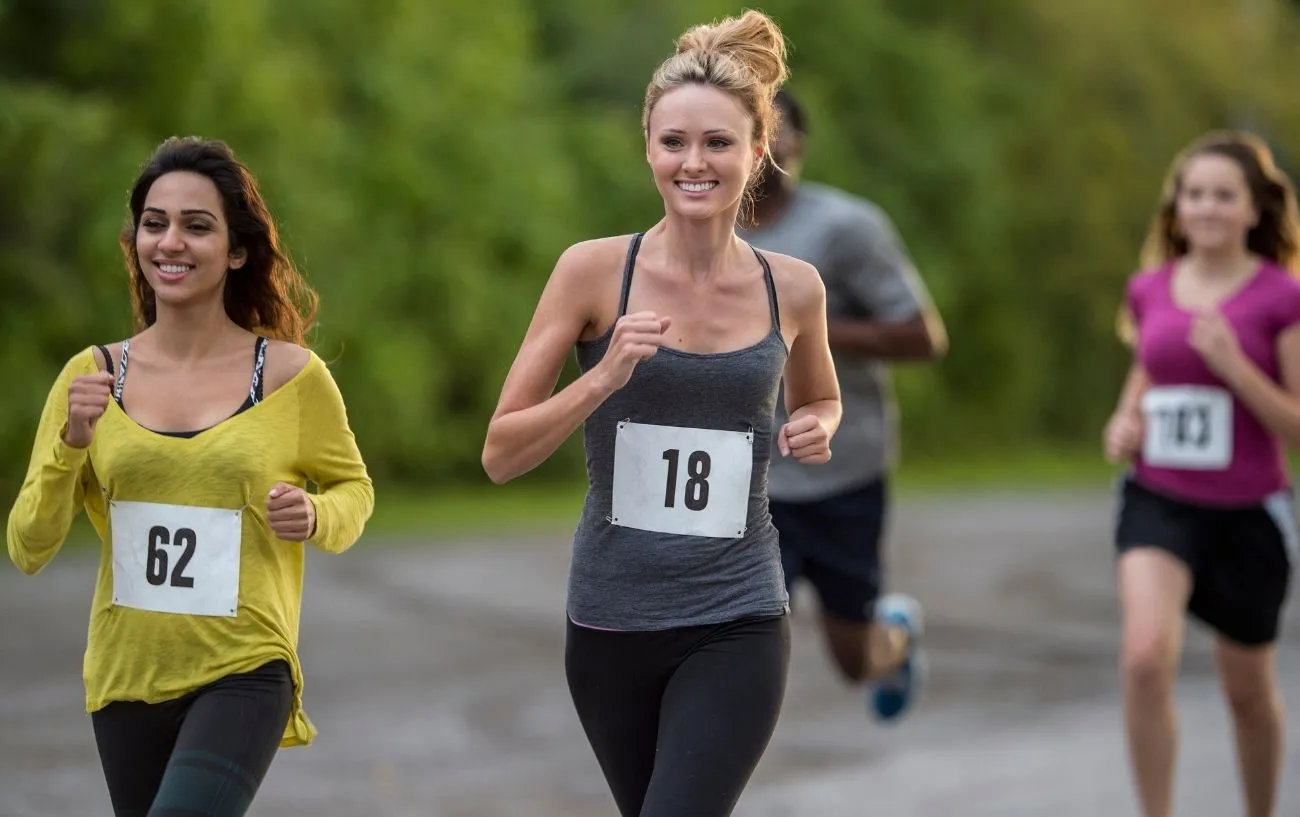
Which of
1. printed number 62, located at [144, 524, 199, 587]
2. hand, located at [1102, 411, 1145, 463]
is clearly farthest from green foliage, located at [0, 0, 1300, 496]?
printed number 62, located at [144, 524, 199, 587]

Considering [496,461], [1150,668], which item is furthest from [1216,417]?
[496,461]

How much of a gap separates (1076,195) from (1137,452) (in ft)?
83.1

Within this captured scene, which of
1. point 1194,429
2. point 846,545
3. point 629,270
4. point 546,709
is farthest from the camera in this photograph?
point 546,709

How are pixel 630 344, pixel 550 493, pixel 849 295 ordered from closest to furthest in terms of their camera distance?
1. pixel 630 344
2. pixel 849 295
3. pixel 550 493

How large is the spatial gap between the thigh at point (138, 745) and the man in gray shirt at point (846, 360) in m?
3.13

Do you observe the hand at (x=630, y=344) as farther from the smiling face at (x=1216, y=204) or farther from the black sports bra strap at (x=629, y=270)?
the smiling face at (x=1216, y=204)

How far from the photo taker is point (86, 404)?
13.1ft

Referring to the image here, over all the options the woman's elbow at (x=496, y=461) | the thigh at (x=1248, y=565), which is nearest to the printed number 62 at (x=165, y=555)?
the woman's elbow at (x=496, y=461)

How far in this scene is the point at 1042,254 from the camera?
31312 mm

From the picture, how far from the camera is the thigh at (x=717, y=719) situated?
4016mm

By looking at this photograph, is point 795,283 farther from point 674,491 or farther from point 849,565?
point 849,565

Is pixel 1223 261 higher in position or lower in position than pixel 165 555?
higher

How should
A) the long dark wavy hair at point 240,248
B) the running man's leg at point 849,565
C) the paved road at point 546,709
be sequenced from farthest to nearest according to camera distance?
the paved road at point 546,709
the running man's leg at point 849,565
the long dark wavy hair at point 240,248

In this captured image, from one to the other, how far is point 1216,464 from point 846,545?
149 centimetres
